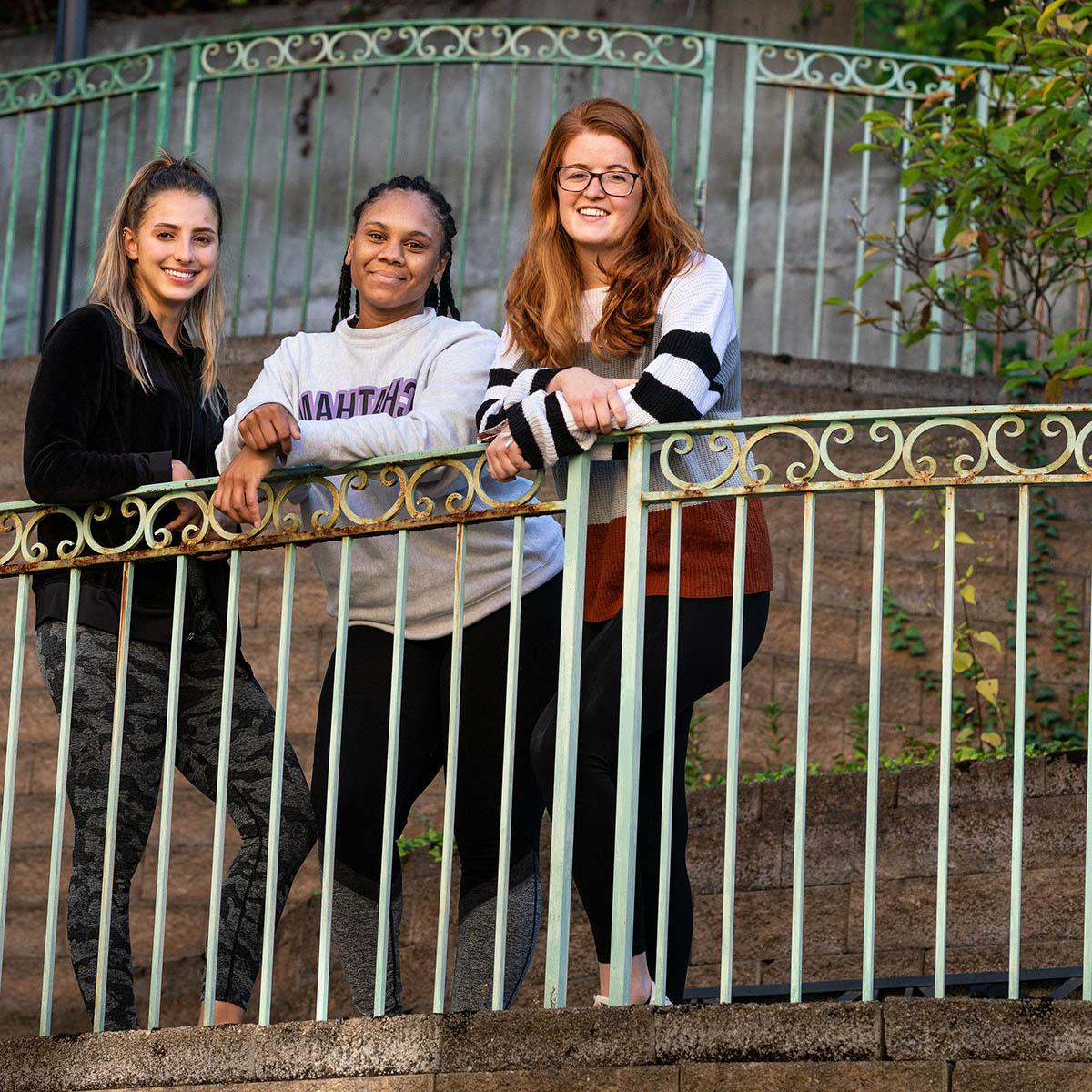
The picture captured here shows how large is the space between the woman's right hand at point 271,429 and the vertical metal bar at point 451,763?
0.36 meters

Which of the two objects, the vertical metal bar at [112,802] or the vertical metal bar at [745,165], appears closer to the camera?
the vertical metal bar at [112,802]

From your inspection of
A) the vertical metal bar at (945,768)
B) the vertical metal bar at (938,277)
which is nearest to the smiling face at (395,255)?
the vertical metal bar at (945,768)

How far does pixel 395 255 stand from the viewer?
427 cm

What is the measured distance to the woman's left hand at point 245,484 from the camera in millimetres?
4023

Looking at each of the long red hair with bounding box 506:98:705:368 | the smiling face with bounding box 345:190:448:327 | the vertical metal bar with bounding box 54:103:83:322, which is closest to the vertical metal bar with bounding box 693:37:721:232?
the vertical metal bar with bounding box 54:103:83:322

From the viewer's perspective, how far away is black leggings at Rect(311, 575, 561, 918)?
4.04 meters

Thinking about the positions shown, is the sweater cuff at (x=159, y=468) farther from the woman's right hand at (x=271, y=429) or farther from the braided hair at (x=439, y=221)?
the braided hair at (x=439, y=221)

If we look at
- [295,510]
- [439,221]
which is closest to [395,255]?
[439,221]

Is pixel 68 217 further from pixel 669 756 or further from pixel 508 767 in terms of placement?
pixel 669 756

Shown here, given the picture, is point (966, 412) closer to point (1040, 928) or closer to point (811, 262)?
point (1040, 928)

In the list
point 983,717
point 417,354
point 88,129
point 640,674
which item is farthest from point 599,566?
point 88,129

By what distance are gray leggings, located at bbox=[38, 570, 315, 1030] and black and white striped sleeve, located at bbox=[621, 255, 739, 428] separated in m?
1.04

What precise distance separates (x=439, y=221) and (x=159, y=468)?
2.53ft

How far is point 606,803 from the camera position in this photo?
148 inches
